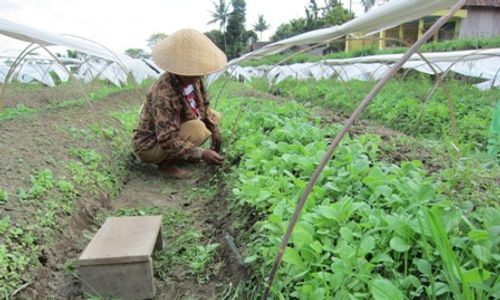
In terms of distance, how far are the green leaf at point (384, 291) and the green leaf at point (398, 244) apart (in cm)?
17

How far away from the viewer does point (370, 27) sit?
1902mm

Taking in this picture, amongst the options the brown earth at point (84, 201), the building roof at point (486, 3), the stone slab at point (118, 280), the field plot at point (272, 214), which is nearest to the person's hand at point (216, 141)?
the field plot at point (272, 214)

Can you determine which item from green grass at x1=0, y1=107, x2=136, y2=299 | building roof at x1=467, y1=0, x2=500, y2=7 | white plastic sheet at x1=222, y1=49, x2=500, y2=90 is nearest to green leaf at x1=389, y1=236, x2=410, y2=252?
white plastic sheet at x1=222, y1=49, x2=500, y2=90

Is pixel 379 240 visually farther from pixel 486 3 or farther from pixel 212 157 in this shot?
pixel 486 3

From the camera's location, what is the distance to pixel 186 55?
3.31 meters

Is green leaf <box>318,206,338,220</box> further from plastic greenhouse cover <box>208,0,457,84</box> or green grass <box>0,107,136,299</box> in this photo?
green grass <box>0,107,136,299</box>

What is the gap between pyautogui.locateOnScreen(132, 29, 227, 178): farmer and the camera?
3.32 meters

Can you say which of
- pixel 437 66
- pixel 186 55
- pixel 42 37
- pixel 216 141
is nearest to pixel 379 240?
pixel 186 55

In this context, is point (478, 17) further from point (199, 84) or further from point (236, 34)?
point (236, 34)

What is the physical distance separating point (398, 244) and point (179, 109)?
107 inches

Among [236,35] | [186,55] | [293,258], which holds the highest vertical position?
[236,35]

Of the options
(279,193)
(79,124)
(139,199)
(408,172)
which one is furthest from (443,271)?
(79,124)

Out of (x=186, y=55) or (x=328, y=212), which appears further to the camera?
(x=186, y=55)

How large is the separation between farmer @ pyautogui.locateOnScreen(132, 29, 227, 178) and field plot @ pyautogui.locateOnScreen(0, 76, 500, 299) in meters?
0.25
